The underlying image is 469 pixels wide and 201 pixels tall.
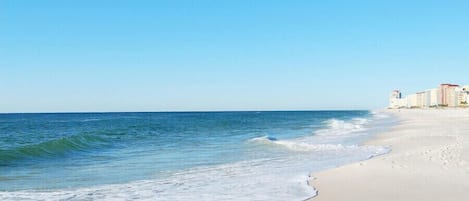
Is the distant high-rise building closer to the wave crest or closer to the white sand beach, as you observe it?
the wave crest

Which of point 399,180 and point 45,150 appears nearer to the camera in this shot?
point 399,180

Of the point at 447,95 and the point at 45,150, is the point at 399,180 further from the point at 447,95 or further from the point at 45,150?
the point at 447,95

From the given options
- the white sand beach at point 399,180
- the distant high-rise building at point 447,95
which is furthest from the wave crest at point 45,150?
the distant high-rise building at point 447,95

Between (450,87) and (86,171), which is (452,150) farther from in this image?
(450,87)

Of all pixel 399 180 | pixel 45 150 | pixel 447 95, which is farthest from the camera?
pixel 447 95

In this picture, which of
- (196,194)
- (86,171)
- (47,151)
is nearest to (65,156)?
(47,151)

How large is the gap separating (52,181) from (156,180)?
2.82 m

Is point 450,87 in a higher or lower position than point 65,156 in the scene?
higher

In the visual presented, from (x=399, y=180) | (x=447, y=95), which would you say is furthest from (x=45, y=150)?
(x=447, y=95)

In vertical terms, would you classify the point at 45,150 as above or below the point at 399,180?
below

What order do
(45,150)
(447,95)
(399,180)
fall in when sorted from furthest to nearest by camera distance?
(447,95) < (45,150) < (399,180)

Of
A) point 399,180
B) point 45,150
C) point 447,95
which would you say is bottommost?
point 45,150

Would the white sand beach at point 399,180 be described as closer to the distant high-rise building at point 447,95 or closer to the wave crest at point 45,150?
the wave crest at point 45,150

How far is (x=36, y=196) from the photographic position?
30.4 ft
